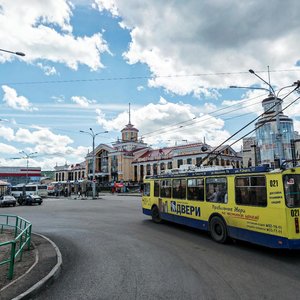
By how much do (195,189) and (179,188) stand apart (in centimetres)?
138

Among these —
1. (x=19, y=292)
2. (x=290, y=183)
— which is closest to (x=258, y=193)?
(x=290, y=183)

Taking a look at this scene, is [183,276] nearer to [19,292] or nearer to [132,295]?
[132,295]

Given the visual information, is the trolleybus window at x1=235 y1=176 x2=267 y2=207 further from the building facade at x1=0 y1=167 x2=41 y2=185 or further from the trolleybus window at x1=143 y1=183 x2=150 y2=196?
the building facade at x1=0 y1=167 x2=41 y2=185

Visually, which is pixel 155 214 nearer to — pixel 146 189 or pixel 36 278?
pixel 146 189

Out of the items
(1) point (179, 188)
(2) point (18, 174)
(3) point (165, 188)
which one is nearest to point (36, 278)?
(1) point (179, 188)

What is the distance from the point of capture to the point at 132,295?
18.7 ft

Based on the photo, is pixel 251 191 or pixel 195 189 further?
pixel 195 189

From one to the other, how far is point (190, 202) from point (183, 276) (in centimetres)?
593

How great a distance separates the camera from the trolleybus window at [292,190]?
8.31 meters

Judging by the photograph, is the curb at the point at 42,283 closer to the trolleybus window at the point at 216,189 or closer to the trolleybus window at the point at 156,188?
the trolleybus window at the point at 216,189

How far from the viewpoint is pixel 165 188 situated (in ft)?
49.4

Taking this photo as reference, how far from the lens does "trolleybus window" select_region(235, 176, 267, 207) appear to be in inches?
355

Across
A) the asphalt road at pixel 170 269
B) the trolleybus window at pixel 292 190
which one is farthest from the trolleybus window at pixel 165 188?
the trolleybus window at pixel 292 190

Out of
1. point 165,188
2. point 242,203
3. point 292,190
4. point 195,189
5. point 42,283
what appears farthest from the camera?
point 165,188
